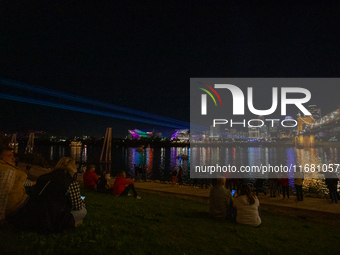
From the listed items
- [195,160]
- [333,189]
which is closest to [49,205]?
[333,189]

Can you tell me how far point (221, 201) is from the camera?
5.27m

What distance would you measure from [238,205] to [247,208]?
0.19 meters

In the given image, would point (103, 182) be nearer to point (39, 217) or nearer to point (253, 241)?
point (39, 217)

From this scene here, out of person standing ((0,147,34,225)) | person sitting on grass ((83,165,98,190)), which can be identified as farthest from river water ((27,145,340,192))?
person standing ((0,147,34,225))

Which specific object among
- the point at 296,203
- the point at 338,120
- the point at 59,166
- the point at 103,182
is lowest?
the point at 296,203

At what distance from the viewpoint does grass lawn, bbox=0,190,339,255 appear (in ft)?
10.3

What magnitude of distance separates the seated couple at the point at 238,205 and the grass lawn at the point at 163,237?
0.66 ft

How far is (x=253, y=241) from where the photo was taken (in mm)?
3977

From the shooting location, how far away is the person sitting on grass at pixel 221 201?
5.23 m

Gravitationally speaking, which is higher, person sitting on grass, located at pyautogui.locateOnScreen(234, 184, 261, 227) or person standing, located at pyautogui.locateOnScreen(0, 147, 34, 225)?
person standing, located at pyautogui.locateOnScreen(0, 147, 34, 225)

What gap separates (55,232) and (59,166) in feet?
3.19

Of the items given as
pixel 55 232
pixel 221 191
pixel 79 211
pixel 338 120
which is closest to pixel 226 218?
pixel 221 191

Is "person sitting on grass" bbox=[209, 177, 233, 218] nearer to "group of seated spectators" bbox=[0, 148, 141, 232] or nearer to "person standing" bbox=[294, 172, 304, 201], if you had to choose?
"group of seated spectators" bbox=[0, 148, 141, 232]

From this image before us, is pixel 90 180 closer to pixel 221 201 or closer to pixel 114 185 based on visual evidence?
pixel 114 185
